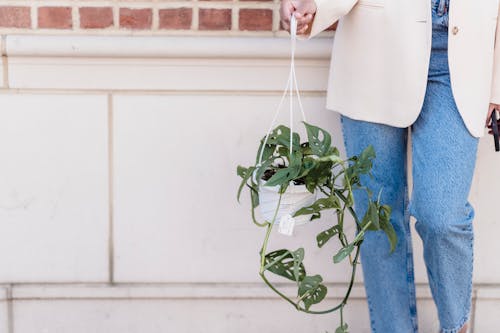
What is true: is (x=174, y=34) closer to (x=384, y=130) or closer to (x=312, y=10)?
(x=312, y=10)

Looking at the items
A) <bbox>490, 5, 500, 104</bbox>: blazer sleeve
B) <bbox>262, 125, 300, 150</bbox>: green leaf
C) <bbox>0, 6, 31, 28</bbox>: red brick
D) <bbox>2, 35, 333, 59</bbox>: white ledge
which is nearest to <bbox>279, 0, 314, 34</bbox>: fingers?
<bbox>262, 125, 300, 150</bbox>: green leaf

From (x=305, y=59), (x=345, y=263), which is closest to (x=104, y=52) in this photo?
(x=305, y=59)

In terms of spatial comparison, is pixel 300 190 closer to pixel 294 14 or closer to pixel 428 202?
pixel 428 202

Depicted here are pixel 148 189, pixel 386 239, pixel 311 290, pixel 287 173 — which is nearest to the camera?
pixel 287 173

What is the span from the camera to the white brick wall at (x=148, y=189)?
3.10m

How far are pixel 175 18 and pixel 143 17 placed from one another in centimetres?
11

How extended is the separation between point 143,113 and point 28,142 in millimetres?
416

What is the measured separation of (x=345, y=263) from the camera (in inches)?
130

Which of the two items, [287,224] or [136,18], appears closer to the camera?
[287,224]

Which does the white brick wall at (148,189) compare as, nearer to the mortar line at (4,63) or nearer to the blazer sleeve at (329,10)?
the mortar line at (4,63)

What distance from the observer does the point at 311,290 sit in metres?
2.59

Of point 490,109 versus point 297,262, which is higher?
point 490,109

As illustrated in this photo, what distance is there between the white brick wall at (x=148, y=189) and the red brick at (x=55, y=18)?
0.05 metres

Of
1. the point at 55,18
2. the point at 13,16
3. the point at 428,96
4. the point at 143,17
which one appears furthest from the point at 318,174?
the point at 13,16
